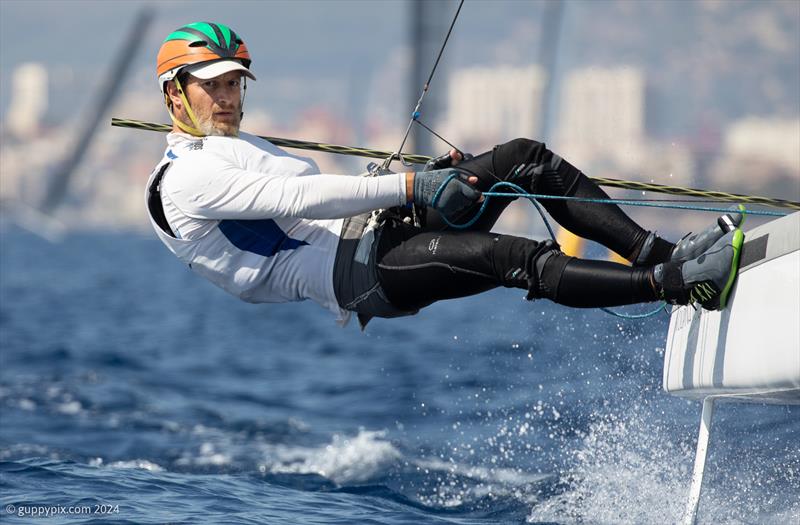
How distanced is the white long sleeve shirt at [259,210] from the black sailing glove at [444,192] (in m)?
0.06

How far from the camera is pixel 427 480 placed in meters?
5.39

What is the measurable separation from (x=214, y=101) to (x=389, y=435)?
338 centimetres

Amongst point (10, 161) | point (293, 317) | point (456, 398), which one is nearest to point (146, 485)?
point (456, 398)

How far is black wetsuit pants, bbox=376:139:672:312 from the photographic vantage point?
11.4 ft

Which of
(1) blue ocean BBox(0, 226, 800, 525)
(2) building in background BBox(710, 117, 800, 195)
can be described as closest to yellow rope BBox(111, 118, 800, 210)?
(1) blue ocean BBox(0, 226, 800, 525)

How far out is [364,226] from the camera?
3867 mm

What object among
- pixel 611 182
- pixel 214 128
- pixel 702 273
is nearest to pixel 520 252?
pixel 702 273

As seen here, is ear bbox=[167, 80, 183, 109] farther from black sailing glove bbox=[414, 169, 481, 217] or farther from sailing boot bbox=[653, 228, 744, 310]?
sailing boot bbox=[653, 228, 744, 310]

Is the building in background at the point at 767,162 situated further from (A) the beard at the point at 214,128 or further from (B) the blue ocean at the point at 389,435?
(A) the beard at the point at 214,128

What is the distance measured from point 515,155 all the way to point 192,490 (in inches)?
74.3

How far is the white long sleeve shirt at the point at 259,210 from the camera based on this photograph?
357 cm

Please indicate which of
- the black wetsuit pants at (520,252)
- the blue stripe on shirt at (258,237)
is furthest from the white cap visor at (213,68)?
the black wetsuit pants at (520,252)

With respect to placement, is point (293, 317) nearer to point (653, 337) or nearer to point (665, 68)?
point (653, 337)

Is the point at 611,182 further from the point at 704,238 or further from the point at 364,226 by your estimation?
the point at 364,226
